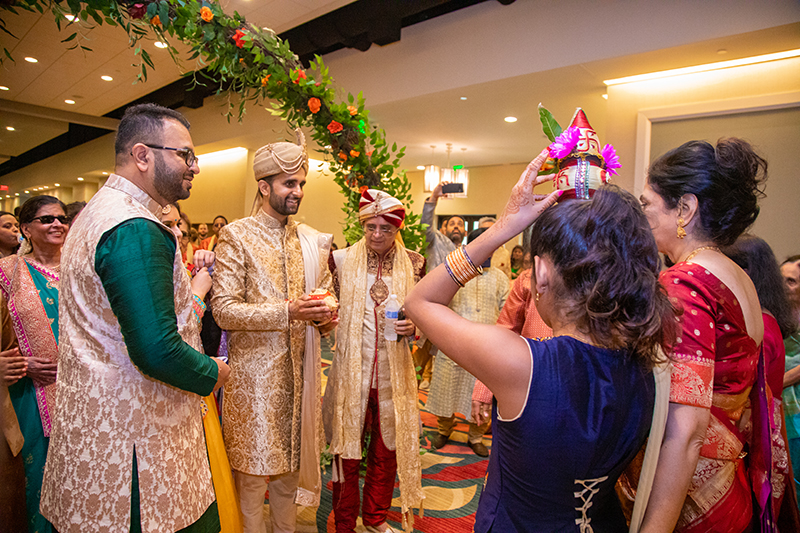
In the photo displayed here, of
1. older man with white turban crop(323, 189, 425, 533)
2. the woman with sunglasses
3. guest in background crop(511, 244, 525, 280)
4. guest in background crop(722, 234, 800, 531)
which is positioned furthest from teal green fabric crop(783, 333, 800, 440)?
guest in background crop(511, 244, 525, 280)

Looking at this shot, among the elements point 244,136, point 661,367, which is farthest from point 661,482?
point 244,136

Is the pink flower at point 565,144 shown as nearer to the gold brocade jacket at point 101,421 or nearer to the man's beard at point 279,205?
the gold brocade jacket at point 101,421

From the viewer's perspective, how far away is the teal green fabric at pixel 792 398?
2.28m

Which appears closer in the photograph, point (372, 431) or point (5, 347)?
point (5, 347)

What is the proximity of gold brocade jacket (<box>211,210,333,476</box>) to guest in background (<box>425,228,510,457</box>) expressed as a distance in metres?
1.91

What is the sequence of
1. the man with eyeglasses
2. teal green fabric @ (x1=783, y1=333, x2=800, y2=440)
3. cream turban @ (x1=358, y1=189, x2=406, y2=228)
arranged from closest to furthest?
1. the man with eyeglasses
2. teal green fabric @ (x1=783, y1=333, x2=800, y2=440)
3. cream turban @ (x1=358, y1=189, x2=406, y2=228)

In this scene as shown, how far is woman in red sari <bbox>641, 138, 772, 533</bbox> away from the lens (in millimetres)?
1184

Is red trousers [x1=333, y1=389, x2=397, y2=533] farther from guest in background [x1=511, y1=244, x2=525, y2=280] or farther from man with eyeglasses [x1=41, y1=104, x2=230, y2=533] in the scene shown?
guest in background [x1=511, y1=244, x2=525, y2=280]

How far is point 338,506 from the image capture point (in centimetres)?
251

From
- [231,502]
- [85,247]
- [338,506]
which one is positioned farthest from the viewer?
[338,506]

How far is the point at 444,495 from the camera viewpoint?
3117 millimetres

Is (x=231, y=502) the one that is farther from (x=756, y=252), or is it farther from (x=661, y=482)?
(x=756, y=252)

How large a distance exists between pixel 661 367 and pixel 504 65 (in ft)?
15.2

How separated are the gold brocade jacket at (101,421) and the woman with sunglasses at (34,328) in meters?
1.06
